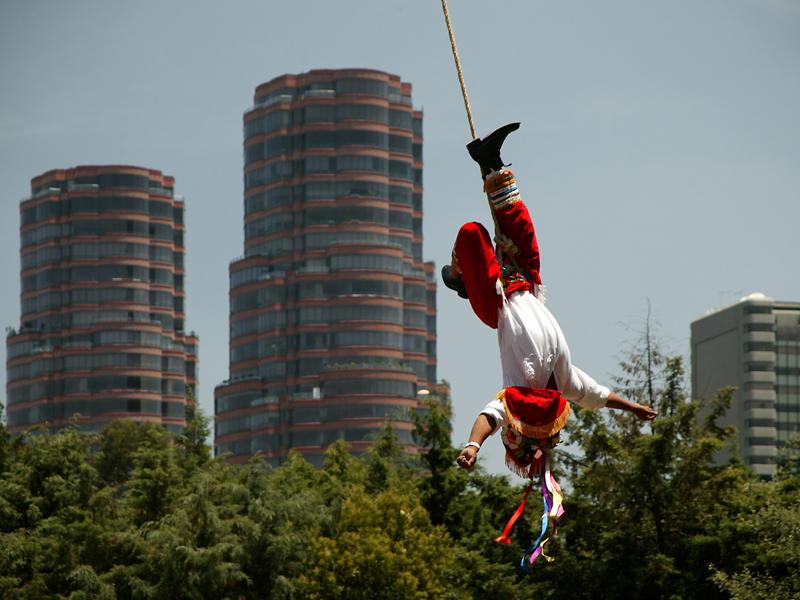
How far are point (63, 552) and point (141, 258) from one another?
116125 millimetres

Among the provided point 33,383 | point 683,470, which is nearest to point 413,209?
point 33,383

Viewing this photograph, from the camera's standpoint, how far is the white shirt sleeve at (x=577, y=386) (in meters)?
12.0

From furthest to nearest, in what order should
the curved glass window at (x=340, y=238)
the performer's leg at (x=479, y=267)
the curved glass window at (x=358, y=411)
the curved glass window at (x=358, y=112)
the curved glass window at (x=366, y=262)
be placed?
the curved glass window at (x=358, y=112) → the curved glass window at (x=340, y=238) → the curved glass window at (x=366, y=262) → the curved glass window at (x=358, y=411) → the performer's leg at (x=479, y=267)

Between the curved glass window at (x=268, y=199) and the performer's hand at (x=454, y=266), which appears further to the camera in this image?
the curved glass window at (x=268, y=199)

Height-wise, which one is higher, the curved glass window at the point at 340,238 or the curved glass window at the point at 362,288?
the curved glass window at the point at 340,238

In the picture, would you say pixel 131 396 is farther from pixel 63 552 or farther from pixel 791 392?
pixel 63 552

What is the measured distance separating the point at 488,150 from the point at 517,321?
1242 millimetres

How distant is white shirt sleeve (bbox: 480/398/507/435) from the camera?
37.9 feet

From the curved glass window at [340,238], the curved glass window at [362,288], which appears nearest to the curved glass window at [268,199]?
the curved glass window at [340,238]

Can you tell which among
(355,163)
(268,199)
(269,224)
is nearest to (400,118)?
(355,163)

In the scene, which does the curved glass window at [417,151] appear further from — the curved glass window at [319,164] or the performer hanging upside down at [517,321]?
the performer hanging upside down at [517,321]

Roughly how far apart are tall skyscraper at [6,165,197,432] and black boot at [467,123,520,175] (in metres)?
148

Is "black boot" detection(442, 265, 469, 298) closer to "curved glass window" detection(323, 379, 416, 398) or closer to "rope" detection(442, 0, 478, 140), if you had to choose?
"rope" detection(442, 0, 478, 140)

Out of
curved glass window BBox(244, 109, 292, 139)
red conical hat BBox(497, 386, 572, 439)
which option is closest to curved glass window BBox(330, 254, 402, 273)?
curved glass window BBox(244, 109, 292, 139)
